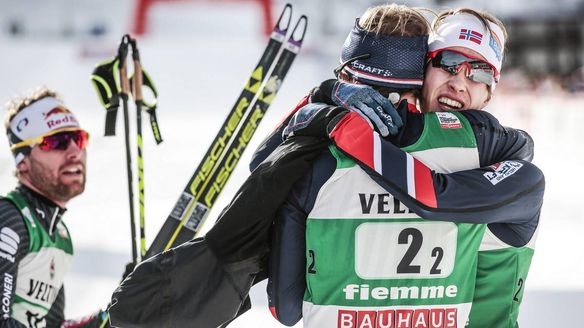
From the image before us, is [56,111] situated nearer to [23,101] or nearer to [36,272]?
[23,101]

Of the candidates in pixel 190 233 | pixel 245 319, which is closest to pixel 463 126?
pixel 190 233

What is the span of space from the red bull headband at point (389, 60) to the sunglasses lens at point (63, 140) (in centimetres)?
144

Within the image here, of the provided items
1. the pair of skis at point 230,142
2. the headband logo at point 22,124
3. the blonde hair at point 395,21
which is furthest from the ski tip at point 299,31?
the headband logo at point 22,124

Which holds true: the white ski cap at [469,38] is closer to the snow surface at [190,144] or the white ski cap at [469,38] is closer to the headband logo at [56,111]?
the headband logo at [56,111]

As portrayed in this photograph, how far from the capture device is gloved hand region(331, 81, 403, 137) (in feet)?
5.69

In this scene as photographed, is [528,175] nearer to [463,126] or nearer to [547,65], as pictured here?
[463,126]

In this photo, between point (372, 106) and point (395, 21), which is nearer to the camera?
point (372, 106)

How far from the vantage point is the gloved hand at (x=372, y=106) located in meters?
1.73

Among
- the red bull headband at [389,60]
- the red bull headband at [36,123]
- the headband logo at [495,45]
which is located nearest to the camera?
the red bull headband at [389,60]

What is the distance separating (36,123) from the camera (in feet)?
9.43

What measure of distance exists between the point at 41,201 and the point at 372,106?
1569mm

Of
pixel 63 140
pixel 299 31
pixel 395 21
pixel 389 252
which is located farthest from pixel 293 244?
pixel 63 140

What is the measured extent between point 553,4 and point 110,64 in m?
19.5

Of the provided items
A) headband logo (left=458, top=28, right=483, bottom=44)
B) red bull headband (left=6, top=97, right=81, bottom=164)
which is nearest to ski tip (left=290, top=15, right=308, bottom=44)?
headband logo (left=458, top=28, right=483, bottom=44)
